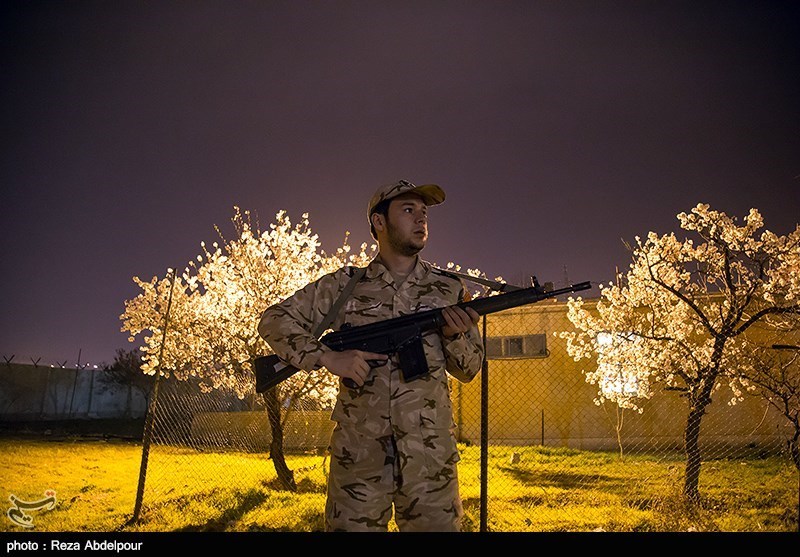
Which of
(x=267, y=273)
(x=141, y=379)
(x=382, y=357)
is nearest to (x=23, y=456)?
(x=267, y=273)

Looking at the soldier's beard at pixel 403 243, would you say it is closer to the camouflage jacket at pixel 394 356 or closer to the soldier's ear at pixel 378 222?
the soldier's ear at pixel 378 222

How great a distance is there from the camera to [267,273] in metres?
13.1

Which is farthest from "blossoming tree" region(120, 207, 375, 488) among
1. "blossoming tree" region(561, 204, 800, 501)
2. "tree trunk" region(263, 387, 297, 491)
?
"blossoming tree" region(561, 204, 800, 501)

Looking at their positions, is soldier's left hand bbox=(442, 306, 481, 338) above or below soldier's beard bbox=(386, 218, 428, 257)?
below

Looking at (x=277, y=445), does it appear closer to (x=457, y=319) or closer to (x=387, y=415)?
(x=387, y=415)

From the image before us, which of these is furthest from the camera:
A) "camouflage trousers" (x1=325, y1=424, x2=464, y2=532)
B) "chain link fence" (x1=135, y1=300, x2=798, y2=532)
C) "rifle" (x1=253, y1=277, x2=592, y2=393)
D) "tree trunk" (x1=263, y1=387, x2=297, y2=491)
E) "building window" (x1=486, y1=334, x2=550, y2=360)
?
"building window" (x1=486, y1=334, x2=550, y2=360)

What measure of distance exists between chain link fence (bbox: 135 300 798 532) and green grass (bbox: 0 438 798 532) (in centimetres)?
5

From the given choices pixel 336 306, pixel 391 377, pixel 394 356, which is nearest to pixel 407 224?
pixel 336 306

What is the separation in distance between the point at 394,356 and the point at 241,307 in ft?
33.2

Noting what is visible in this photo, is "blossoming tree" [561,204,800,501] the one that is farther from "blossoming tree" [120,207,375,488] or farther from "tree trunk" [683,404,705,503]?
"blossoming tree" [120,207,375,488]

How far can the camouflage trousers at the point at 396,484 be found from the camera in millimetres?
2939

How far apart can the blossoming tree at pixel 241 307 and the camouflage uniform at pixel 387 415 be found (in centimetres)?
819

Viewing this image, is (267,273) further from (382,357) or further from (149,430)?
(382,357)

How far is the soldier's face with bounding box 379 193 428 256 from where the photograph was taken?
11.7 feet
